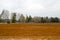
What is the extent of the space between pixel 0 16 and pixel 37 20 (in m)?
14.2

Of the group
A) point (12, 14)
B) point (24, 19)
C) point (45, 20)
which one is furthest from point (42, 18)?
point (12, 14)

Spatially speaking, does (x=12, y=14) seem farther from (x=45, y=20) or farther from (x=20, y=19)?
(x=45, y=20)

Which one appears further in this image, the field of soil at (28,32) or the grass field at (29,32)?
the field of soil at (28,32)

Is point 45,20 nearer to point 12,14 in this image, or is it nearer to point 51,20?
point 51,20

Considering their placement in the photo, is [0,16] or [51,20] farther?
[0,16]

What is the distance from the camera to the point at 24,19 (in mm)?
73500

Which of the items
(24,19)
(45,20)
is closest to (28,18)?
(24,19)

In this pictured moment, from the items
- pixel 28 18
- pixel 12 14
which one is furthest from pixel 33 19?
pixel 12 14

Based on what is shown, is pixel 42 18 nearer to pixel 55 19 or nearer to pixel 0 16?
pixel 55 19

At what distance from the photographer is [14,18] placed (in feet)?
232

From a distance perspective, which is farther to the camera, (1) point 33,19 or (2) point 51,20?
(1) point 33,19

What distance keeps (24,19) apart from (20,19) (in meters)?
1.55

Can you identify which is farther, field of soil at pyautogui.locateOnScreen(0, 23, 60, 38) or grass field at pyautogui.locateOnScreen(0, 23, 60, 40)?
field of soil at pyautogui.locateOnScreen(0, 23, 60, 38)

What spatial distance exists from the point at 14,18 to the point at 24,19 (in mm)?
4474
